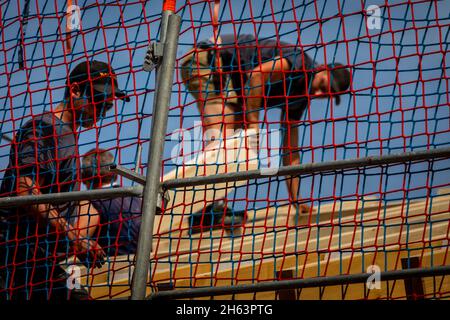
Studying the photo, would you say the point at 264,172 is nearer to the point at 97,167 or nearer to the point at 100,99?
the point at 97,167

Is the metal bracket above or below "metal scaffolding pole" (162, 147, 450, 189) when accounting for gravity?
above

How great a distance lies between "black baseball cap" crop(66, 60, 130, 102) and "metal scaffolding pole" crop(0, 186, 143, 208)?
81 centimetres

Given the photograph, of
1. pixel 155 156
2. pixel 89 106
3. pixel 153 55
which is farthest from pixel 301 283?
Result: pixel 89 106

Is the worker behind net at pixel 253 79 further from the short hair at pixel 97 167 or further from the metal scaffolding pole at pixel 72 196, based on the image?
the metal scaffolding pole at pixel 72 196

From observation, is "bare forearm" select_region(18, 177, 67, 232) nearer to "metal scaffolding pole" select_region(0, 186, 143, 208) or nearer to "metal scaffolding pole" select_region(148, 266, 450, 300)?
"metal scaffolding pole" select_region(0, 186, 143, 208)

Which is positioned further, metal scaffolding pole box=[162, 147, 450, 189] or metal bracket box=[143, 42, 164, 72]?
metal bracket box=[143, 42, 164, 72]

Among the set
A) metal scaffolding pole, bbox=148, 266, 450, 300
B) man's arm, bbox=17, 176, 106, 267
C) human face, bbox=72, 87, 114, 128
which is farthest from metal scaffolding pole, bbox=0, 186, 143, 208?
human face, bbox=72, 87, 114, 128

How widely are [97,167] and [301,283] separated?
1419mm

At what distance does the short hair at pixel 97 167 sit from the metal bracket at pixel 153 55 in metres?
0.68

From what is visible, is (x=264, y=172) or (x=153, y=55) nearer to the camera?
(x=264, y=172)

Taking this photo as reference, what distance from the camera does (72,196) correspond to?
468cm

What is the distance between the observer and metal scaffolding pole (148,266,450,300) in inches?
176

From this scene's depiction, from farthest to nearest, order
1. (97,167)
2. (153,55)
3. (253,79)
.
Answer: (253,79), (97,167), (153,55)
